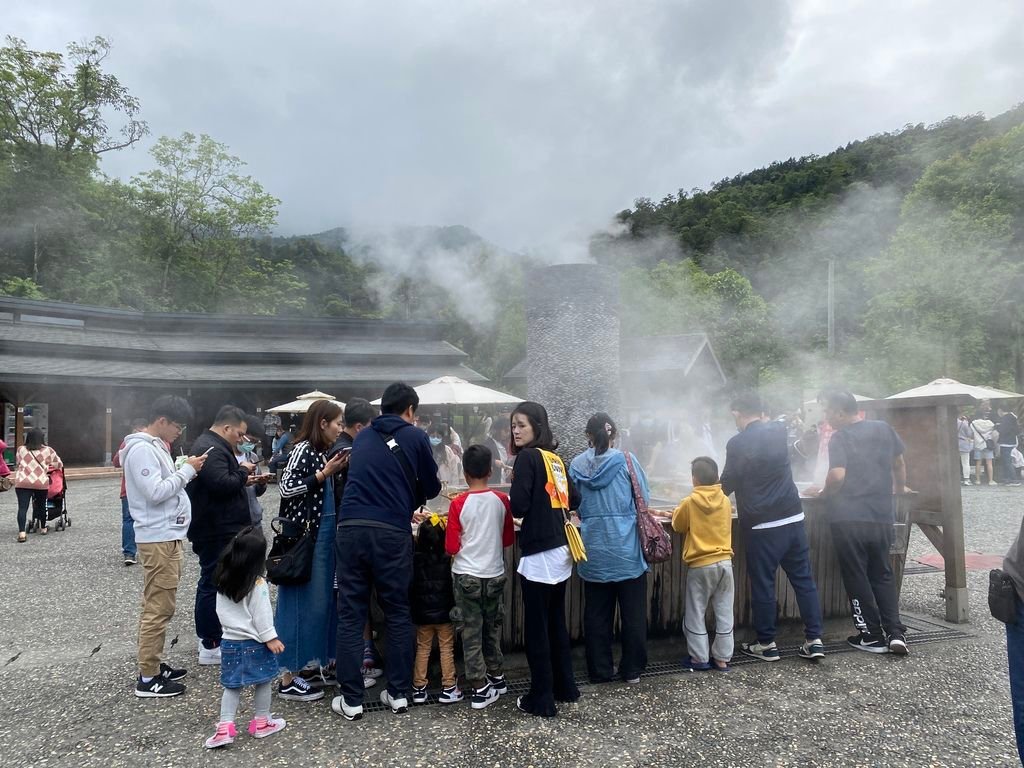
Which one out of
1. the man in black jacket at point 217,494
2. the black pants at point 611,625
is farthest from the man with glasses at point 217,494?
the black pants at point 611,625

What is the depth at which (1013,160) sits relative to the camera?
2461cm

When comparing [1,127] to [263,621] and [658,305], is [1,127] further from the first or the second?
[263,621]

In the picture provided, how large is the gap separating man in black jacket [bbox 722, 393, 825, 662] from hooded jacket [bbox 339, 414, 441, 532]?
6.38 feet

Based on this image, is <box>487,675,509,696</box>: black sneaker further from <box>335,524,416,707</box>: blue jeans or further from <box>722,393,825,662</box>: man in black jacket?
<box>722,393,825,662</box>: man in black jacket

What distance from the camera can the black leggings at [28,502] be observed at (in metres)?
8.20

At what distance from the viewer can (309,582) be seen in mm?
3588

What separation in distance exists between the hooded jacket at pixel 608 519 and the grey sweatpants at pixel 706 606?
0.45 meters

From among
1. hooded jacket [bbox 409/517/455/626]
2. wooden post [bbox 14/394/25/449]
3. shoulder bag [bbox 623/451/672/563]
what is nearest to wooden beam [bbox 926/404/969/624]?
shoulder bag [bbox 623/451/672/563]

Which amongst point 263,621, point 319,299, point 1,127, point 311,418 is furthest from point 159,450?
point 319,299

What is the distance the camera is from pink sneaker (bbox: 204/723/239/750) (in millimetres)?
2992

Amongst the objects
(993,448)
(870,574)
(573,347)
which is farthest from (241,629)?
(993,448)

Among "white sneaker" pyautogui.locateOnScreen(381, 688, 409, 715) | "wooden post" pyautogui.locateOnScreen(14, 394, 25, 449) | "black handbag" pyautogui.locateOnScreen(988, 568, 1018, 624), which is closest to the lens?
"black handbag" pyautogui.locateOnScreen(988, 568, 1018, 624)

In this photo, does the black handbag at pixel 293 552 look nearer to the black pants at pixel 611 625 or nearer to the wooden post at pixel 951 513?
the black pants at pixel 611 625

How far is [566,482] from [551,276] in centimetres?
343
